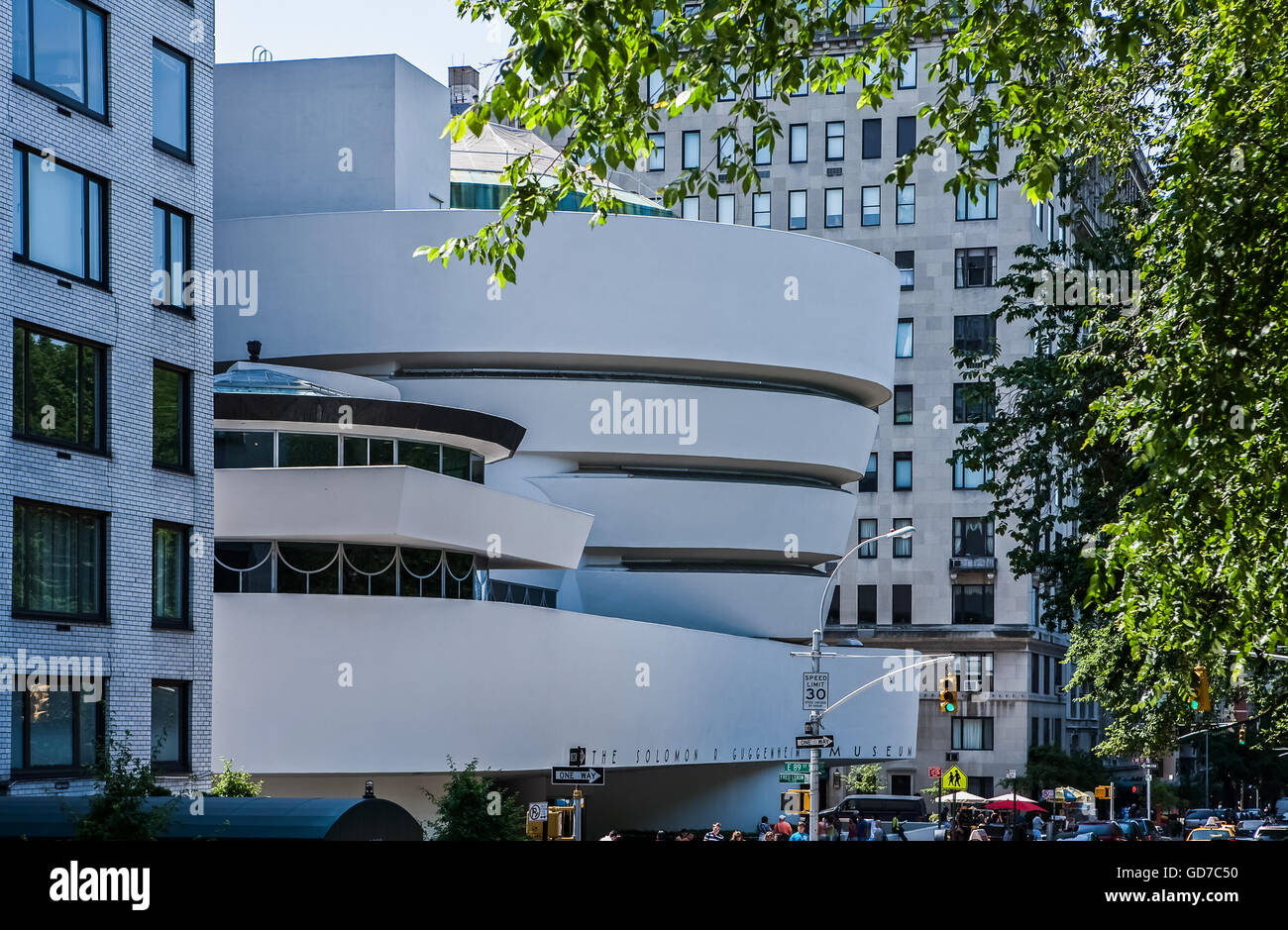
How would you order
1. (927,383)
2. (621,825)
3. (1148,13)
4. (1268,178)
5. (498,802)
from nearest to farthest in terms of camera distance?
(1268,178) → (1148,13) → (498,802) → (621,825) → (927,383)

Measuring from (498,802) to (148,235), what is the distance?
14.8 meters

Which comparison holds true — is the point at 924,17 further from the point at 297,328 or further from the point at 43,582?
the point at 297,328

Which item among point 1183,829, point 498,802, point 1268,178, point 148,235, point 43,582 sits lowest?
point 1183,829

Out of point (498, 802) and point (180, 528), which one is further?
point (498, 802)

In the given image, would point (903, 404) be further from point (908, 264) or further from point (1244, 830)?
point (1244, 830)

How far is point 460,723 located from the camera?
41938 mm

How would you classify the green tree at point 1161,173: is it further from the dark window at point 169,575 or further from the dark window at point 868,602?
the dark window at point 868,602

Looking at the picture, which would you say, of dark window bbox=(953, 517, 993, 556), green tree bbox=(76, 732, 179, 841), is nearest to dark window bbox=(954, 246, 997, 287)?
dark window bbox=(953, 517, 993, 556)

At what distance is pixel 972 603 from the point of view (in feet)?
302

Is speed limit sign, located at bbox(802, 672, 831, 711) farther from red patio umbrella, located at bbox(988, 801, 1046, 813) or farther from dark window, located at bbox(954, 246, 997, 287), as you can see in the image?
dark window, located at bbox(954, 246, 997, 287)

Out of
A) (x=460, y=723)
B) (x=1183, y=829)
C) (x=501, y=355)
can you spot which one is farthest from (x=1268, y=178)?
(x=1183, y=829)

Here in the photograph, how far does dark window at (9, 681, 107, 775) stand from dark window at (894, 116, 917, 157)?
73487 millimetres

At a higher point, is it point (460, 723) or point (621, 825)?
point (460, 723)

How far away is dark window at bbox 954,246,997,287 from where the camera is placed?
92.9 m
